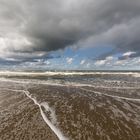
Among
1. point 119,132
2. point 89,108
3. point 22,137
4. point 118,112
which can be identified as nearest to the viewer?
point 22,137

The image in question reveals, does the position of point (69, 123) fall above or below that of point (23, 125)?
below

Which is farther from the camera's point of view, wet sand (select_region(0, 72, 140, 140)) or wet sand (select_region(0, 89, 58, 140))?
wet sand (select_region(0, 72, 140, 140))

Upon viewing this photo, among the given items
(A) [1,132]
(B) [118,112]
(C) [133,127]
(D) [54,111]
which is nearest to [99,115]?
(B) [118,112]

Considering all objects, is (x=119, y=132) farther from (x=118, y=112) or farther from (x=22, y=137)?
(x=22, y=137)

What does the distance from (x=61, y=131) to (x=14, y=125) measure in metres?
3.45

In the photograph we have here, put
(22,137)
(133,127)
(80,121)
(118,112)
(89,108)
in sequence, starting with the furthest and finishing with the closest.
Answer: (89,108), (118,112), (80,121), (133,127), (22,137)

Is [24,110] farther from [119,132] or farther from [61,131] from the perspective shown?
[119,132]

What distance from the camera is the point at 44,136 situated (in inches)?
365

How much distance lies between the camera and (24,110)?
14484mm

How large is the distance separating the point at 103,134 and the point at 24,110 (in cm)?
795

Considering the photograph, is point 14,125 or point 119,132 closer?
point 119,132

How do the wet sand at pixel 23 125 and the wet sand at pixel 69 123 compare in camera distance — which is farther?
the wet sand at pixel 69 123

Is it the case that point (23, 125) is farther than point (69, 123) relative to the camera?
No

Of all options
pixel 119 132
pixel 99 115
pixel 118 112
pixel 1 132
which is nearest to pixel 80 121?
pixel 99 115
